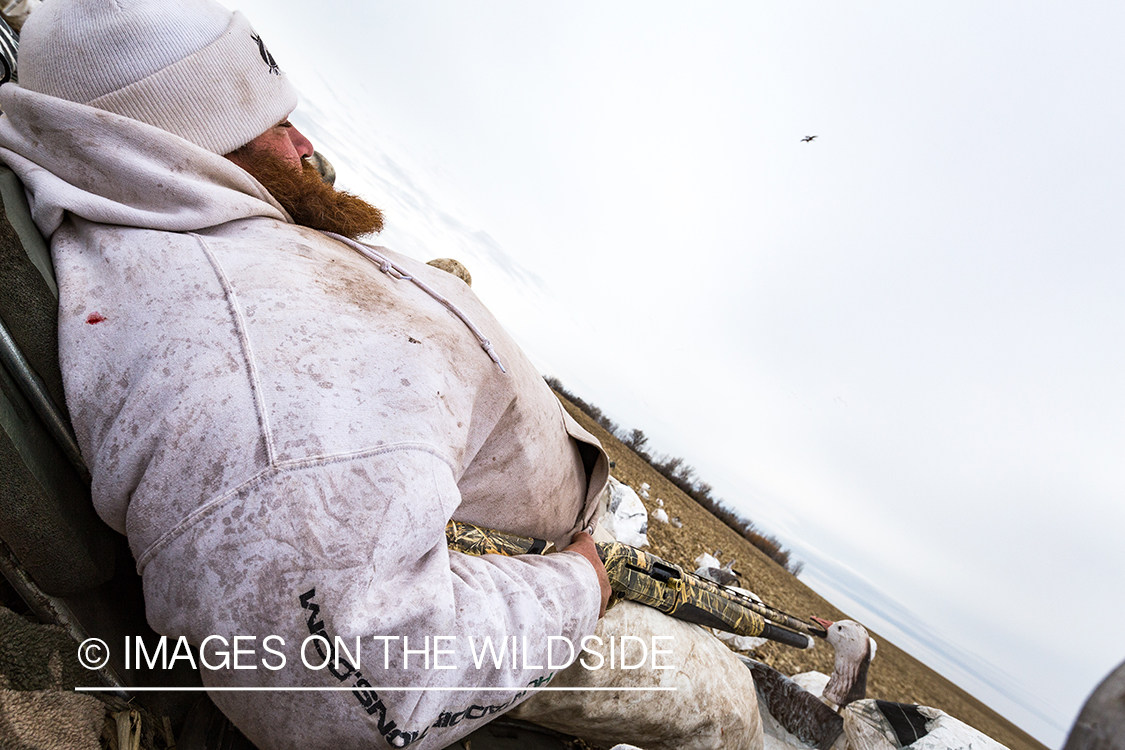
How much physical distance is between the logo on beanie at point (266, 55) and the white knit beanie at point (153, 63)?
0.05m

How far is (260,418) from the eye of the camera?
70 cm

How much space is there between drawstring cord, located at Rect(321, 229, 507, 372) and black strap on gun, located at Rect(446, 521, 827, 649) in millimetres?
674

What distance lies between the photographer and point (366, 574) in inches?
27.3

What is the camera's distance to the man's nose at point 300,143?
1.52 m

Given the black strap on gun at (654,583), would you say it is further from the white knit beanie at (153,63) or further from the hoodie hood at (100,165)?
the white knit beanie at (153,63)

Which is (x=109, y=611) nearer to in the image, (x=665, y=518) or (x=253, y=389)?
(x=253, y=389)

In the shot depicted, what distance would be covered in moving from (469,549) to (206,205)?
47.2 inches

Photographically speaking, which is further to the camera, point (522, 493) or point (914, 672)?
point (914, 672)

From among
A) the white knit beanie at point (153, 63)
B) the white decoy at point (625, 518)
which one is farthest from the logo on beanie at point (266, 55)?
the white decoy at point (625, 518)

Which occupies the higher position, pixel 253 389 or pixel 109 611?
pixel 253 389

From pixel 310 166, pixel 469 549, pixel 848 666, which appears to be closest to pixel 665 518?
pixel 848 666

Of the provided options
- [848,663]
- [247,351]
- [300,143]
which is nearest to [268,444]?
[247,351]

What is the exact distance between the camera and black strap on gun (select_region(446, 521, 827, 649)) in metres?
1.69
